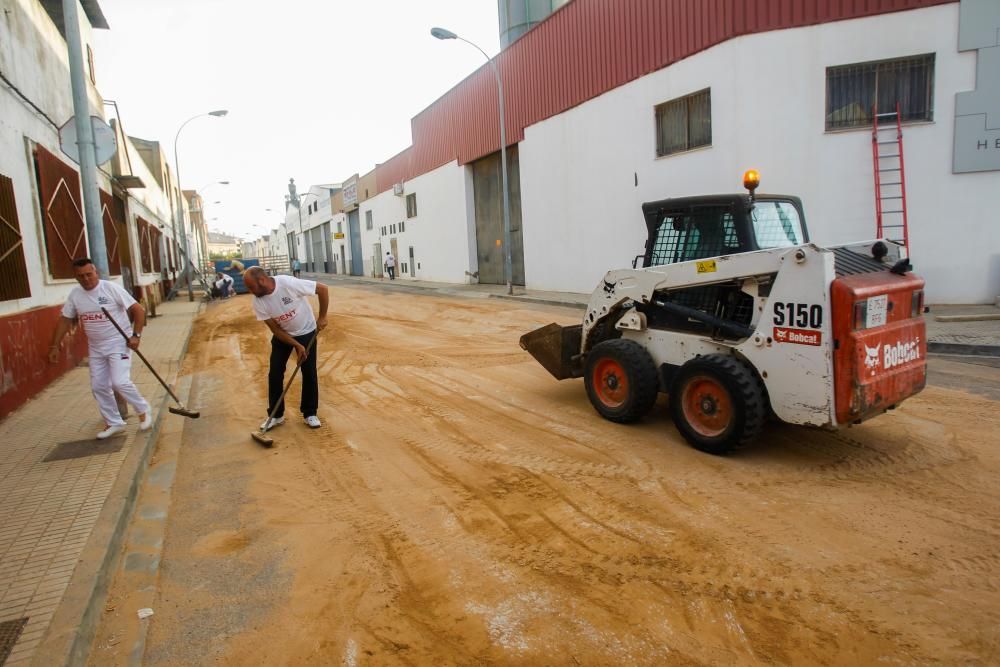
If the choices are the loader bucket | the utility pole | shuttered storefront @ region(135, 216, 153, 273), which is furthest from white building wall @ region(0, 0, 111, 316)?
shuttered storefront @ region(135, 216, 153, 273)

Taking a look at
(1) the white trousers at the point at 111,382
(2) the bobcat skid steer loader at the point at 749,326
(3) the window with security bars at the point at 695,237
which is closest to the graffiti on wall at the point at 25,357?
(1) the white trousers at the point at 111,382

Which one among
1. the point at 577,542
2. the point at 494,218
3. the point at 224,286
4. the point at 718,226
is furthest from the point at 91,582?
the point at 224,286

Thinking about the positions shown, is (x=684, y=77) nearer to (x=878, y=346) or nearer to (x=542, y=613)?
(x=878, y=346)

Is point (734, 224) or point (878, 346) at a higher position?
point (734, 224)

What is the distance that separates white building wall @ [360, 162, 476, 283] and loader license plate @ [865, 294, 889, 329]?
22763 mm

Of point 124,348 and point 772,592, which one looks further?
point 124,348

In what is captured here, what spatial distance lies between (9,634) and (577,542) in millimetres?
2839

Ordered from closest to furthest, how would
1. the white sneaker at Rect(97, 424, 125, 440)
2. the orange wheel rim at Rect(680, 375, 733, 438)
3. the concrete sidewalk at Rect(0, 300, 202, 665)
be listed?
the concrete sidewalk at Rect(0, 300, 202, 665) < the orange wheel rim at Rect(680, 375, 733, 438) < the white sneaker at Rect(97, 424, 125, 440)

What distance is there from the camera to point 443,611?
9.67ft

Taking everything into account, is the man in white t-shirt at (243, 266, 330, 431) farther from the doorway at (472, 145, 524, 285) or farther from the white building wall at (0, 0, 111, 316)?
the doorway at (472, 145, 524, 285)

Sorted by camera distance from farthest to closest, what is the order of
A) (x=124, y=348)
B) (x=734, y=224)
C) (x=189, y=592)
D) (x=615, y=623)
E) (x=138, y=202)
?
1. (x=138, y=202)
2. (x=124, y=348)
3. (x=734, y=224)
4. (x=189, y=592)
5. (x=615, y=623)

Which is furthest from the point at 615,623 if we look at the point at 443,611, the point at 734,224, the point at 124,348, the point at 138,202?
the point at 138,202

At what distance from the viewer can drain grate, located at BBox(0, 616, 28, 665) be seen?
→ 8.74 ft

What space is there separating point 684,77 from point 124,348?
1306 cm
